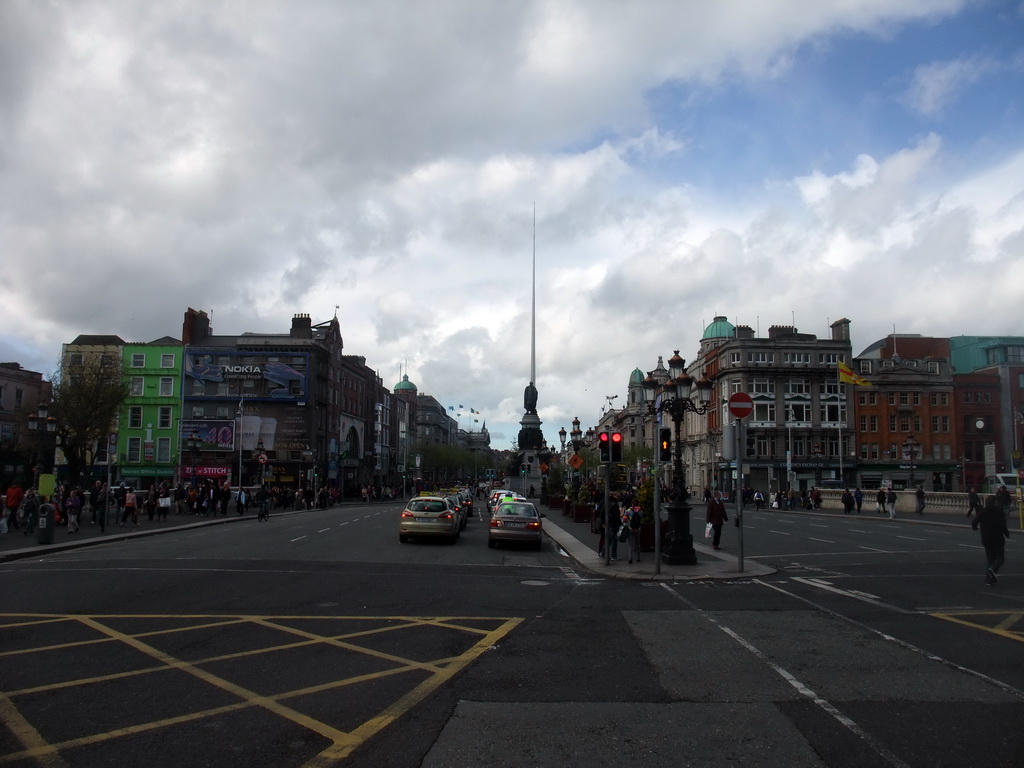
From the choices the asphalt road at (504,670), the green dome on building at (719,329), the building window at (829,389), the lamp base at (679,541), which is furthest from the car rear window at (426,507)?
the green dome on building at (719,329)

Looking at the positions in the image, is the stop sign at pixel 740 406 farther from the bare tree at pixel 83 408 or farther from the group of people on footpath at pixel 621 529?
the bare tree at pixel 83 408

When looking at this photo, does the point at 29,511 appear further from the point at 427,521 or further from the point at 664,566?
the point at 664,566

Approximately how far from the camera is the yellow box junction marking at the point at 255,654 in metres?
5.90

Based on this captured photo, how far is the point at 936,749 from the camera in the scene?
575 centimetres

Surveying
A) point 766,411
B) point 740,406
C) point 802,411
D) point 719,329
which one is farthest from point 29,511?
point 719,329

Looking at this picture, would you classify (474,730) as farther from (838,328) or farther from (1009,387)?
(1009,387)

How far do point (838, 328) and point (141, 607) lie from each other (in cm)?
8131

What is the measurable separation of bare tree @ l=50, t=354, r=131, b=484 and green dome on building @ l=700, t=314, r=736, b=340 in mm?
72410

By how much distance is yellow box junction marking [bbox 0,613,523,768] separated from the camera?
19.4ft

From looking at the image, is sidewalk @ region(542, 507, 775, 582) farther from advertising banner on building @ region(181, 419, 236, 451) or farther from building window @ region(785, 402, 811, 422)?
building window @ region(785, 402, 811, 422)

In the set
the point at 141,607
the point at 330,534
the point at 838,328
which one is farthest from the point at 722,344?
the point at 141,607

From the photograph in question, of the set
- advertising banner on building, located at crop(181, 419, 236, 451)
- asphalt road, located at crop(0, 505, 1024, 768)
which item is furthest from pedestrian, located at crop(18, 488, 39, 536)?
advertising banner on building, located at crop(181, 419, 236, 451)

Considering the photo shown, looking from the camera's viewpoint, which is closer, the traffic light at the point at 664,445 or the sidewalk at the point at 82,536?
the traffic light at the point at 664,445

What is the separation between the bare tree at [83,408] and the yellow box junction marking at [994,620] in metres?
44.5
